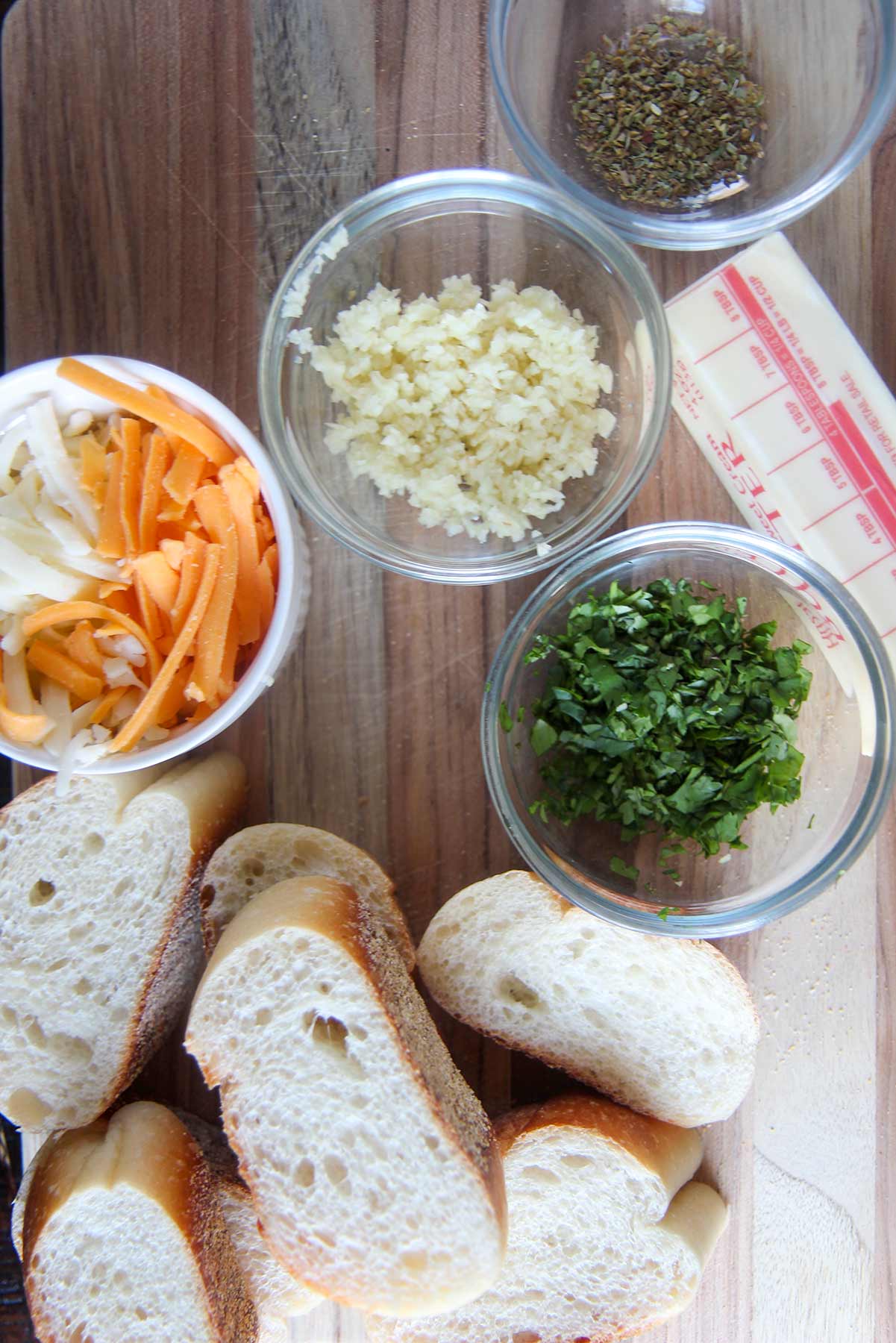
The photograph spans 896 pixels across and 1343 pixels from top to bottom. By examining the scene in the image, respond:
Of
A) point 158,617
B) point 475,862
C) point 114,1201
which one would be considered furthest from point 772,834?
point 114,1201

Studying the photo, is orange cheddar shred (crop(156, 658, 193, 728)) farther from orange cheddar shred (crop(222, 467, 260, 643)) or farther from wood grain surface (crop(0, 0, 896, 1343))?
wood grain surface (crop(0, 0, 896, 1343))

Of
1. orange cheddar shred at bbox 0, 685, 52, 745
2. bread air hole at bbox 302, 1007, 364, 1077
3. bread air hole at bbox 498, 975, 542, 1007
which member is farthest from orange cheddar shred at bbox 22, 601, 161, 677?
bread air hole at bbox 498, 975, 542, 1007

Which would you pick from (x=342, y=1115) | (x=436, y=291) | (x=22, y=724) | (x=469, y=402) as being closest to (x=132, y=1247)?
(x=342, y=1115)

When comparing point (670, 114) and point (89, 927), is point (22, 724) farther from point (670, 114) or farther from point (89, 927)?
point (670, 114)

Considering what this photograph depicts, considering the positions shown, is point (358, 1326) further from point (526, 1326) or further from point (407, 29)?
point (407, 29)

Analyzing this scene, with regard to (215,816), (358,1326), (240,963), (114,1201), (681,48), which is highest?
(681,48)

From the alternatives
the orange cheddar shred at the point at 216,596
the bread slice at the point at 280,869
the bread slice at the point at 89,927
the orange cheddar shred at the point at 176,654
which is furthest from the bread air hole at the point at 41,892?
the orange cheddar shred at the point at 216,596
